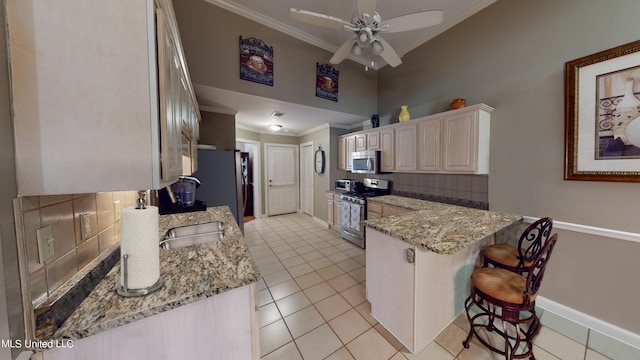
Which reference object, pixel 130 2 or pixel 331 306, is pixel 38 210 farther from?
pixel 331 306

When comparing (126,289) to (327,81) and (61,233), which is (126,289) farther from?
(327,81)

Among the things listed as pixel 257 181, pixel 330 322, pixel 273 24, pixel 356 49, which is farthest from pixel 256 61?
pixel 257 181

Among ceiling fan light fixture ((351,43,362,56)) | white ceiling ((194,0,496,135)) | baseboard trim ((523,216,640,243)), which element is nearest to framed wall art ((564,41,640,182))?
baseboard trim ((523,216,640,243))

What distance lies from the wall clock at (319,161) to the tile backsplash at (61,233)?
12.3 ft

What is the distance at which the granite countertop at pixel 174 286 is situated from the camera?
0.66m

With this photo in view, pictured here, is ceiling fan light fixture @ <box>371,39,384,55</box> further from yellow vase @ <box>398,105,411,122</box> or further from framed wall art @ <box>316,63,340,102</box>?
yellow vase @ <box>398,105,411,122</box>

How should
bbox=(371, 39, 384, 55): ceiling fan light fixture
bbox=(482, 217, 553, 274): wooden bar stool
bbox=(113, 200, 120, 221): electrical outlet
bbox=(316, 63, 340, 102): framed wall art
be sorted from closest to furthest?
Result: bbox=(113, 200, 120, 221): electrical outlet
bbox=(482, 217, 553, 274): wooden bar stool
bbox=(371, 39, 384, 55): ceiling fan light fixture
bbox=(316, 63, 340, 102): framed wall art

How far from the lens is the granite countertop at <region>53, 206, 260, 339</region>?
2.15 ft

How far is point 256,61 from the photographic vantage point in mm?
2596

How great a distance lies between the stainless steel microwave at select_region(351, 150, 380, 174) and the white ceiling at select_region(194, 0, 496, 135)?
29.3 inches

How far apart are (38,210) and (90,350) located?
506 mm

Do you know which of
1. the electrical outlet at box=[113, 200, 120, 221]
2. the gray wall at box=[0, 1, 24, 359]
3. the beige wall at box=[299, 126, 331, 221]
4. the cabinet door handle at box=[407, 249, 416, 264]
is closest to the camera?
the gray wall at box=[0, 1, 24, 359]

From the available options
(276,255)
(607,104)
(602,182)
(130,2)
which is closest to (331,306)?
(276,255)

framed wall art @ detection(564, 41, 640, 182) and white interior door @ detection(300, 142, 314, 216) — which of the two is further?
white interior door @ detection(300, 142, 314, 216)
